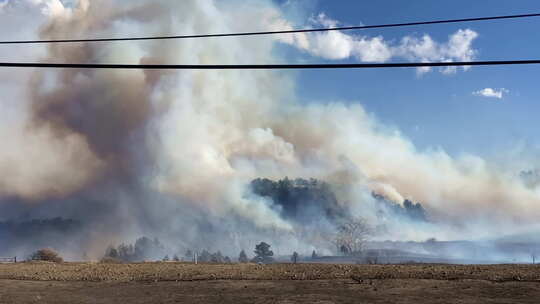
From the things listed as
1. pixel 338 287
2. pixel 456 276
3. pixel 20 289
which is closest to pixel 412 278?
pixel 456 276

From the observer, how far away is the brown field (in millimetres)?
23984

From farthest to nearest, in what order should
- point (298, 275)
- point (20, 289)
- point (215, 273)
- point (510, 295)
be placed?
point (215, 273)
point (298, 275)
point (20, 289)
point (510, 295)

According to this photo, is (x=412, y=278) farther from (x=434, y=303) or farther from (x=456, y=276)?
(x=434, y=303)

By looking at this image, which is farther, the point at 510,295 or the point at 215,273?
the point at 215,273

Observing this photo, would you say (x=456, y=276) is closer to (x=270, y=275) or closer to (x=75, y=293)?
(x=270, y=275)

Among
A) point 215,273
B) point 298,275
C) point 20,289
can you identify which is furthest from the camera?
point 215,273

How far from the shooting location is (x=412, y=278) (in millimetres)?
29188

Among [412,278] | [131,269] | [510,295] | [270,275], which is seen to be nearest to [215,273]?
[270,275]

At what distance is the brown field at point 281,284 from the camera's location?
23984mm

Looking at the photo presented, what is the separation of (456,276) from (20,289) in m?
25.8

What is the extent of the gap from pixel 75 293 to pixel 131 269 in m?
9.98

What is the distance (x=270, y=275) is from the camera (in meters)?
32.3

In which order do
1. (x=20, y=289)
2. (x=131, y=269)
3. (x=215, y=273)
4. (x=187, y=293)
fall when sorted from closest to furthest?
(x=187, y=293)
(x=20, y=289)
(x=215, y=273)
(x=131, y=269)

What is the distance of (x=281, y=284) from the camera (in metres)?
28.4
